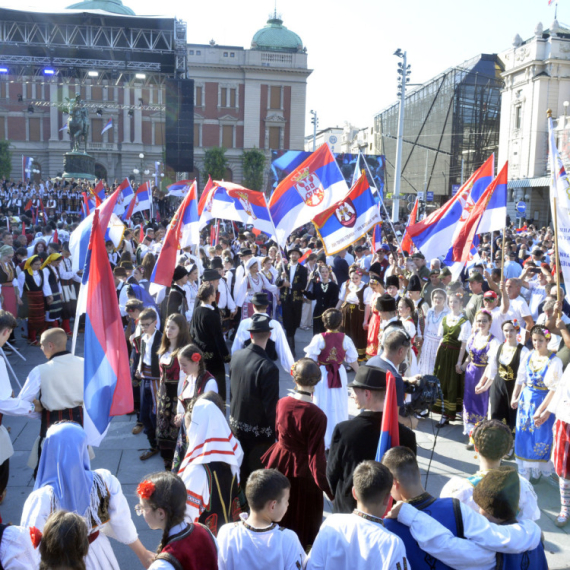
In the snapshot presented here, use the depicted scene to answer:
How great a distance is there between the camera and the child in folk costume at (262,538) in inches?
106

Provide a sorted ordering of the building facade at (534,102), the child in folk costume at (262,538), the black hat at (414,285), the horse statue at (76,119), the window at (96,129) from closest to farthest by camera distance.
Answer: the child in folk costume at (262,538), the black hat at (414,285), the horse statue at (76,119), the building facade at (534,102), the window at (96,129)

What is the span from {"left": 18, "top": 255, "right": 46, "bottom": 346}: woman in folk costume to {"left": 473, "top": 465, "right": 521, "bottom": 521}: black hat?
8.62m

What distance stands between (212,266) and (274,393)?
16.5 feet

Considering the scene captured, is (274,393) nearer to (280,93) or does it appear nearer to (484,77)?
(484,77)

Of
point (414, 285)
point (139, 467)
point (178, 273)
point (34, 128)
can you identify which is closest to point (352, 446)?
point (139, 467)

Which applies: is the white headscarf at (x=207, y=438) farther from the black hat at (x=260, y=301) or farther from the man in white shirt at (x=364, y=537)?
the black hat at (x=260, y=301)

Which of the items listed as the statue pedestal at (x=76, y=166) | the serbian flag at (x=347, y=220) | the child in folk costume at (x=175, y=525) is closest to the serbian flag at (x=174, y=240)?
the serbian flag at (x=347, y=220)

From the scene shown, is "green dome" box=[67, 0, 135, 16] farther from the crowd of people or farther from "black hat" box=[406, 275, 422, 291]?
"black hat" box=[406, 275, 422, 291]

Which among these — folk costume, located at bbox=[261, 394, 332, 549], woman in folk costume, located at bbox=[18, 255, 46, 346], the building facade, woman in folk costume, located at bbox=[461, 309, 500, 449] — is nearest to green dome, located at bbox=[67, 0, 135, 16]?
the building facade

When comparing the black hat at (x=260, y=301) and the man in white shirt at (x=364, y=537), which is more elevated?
the black hat at (x=260, y=301)

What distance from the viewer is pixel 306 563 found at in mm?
2721

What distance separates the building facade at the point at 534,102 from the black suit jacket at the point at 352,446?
137ft

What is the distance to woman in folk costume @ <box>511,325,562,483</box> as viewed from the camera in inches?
205

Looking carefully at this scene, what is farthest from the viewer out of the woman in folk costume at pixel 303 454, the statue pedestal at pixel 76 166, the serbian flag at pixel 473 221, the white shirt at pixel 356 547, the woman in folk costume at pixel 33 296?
the statue pedestal at pixel 76 166
